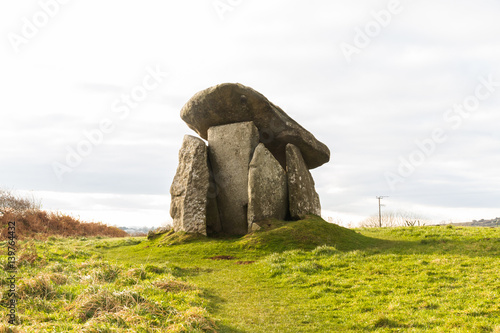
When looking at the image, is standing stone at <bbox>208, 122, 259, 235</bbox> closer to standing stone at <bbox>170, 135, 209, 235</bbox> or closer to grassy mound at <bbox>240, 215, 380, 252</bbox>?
standing stone at <bbox>170, 135, 209, 235</bbox>

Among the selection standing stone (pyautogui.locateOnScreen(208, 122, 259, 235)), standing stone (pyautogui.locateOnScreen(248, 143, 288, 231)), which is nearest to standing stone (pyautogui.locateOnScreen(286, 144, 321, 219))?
standing stone (pyautogui.locateOnScreen(248, 143, 288, 231))

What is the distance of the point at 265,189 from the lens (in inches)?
761

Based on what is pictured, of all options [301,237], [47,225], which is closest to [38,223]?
[47,225]

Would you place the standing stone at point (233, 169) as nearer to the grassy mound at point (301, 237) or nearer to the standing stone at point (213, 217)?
the standing stone at point (213, 217)

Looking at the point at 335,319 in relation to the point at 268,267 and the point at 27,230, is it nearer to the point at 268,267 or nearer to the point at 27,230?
the point at 268,267

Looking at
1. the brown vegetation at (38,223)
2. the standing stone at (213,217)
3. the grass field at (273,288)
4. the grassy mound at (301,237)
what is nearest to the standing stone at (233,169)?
the standing stone at (213,217)

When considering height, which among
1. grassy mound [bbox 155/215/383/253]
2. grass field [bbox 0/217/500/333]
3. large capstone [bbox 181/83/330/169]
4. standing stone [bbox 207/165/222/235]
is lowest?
grass field [bbox 0/217/500/333]

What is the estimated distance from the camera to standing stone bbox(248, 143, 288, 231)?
18953 mm

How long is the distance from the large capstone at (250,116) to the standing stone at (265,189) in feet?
6.19

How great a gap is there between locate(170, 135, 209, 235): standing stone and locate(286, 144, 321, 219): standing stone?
168 inches

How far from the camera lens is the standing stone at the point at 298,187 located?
20.2m

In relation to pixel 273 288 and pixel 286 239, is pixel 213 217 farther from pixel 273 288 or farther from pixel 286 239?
pixel 273 288

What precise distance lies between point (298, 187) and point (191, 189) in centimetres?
535

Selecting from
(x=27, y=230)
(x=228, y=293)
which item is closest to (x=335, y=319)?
(x=228, y=293)
